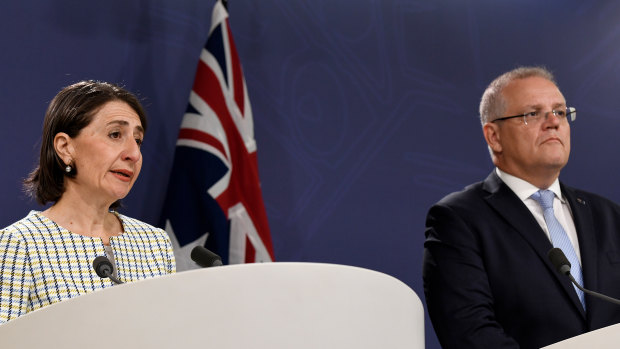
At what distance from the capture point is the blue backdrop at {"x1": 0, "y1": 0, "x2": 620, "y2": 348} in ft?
9.57

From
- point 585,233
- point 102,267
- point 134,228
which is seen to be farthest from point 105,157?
point 585,233

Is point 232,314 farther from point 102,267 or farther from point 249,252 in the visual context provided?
point 249,252

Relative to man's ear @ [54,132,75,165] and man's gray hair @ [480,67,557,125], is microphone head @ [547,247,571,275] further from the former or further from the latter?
man's ear @ [54,132,75,165]

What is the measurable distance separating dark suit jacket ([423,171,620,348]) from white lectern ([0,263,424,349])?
1274 mm

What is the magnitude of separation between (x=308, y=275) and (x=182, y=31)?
2.43 metres

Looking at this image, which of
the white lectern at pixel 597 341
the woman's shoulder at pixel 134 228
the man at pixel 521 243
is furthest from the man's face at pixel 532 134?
the white lectern at pixel 597 341

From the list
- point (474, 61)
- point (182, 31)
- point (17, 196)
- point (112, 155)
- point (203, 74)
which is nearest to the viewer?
point (112, 155)

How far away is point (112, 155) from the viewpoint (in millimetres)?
2004

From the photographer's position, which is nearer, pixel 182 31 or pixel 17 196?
pixel 17 196

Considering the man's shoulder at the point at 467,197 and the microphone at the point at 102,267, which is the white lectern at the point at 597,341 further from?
the man's shoulder at the point at 467,197

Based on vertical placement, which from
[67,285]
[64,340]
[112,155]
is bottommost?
[67,285]

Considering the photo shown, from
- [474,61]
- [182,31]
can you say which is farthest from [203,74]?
[474,61]

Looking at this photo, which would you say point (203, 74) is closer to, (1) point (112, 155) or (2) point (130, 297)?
(1) point (112, 155)

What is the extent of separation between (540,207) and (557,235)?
0.14 metres
